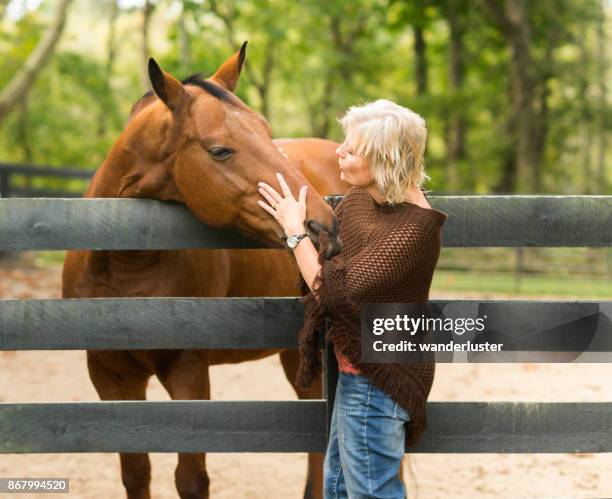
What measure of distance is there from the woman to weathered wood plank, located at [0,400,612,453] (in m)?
0.41

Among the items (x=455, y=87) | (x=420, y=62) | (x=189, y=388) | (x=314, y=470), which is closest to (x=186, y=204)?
(x=189, y=388)

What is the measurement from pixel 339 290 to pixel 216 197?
817 mm

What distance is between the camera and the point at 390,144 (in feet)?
7.59

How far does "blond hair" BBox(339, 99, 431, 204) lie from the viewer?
2.31 meters

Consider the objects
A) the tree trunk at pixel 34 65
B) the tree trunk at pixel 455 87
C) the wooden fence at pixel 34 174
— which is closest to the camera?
the tree trunk at pixel 34 65

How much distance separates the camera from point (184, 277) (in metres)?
3.43

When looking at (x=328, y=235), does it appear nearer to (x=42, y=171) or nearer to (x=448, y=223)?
(x=448, y=223)

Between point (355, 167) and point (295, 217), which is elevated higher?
point (355, 167)

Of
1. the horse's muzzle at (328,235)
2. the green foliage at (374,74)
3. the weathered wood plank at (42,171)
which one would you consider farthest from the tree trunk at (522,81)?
the horse's muzzle at (328,235)

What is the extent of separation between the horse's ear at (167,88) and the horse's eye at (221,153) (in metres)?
0.31

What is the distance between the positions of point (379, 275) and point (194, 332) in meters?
0.87

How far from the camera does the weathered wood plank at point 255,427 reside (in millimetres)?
2875

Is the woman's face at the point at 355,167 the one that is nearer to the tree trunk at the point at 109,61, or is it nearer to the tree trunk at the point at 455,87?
the tree trunk at the point at 455,87

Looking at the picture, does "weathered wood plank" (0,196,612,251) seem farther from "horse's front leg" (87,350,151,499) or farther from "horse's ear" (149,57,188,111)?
"horse's front leg" (87,350,151,499)
